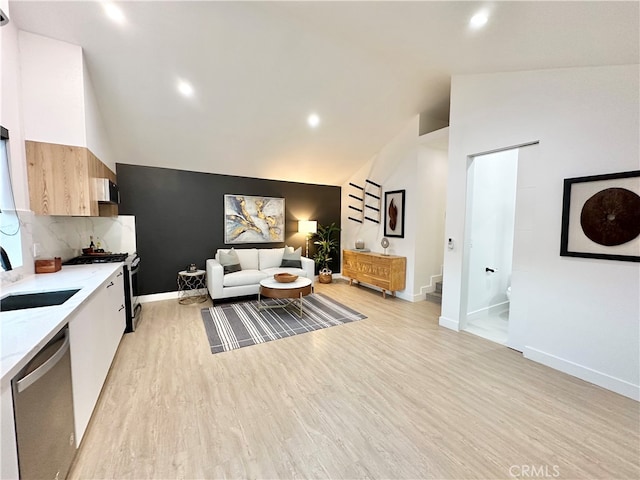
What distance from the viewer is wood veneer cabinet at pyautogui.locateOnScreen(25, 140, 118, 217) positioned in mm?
2377

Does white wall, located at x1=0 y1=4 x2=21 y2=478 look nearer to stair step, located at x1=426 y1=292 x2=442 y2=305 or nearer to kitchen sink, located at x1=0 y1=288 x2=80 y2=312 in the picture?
kitchen sink, located at x1=0 y1=288 x2=80 y2=312

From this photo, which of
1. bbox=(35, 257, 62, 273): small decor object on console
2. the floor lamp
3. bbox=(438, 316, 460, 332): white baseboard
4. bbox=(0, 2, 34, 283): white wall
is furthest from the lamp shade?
bbox=(0, 2, 34, 283): white wall

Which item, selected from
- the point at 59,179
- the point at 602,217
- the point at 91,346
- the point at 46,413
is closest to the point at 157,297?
the point at 59,179

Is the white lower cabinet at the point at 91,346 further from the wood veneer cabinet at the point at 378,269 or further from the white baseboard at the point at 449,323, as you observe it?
the wood veneer cabinet at the point at 378,269

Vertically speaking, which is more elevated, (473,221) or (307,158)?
(307,158)

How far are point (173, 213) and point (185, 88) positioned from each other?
220cm

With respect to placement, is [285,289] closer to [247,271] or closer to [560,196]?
[247,271]

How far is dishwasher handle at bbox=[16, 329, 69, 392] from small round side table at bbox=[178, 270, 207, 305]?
3.24 meters

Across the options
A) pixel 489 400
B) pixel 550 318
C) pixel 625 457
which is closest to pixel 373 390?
pixel 489 400

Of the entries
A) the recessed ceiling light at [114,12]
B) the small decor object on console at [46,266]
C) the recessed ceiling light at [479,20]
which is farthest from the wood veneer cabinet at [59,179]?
the recessed ceiling light at [479,20]

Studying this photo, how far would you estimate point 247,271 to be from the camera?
4.67m

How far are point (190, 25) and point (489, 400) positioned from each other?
438 centimetres

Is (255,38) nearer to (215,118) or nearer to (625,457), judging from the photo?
(215,118)

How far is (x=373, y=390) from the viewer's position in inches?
86.7
